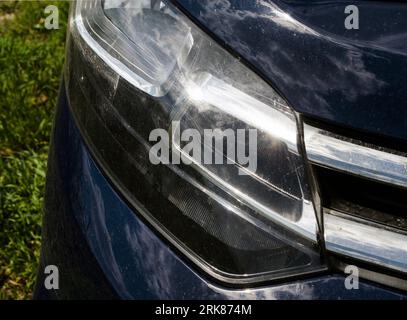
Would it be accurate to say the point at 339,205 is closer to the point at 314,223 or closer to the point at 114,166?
the point at 314,223

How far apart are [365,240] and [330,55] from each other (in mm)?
340

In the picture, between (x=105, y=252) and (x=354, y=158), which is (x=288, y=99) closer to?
(x=354, y=158)

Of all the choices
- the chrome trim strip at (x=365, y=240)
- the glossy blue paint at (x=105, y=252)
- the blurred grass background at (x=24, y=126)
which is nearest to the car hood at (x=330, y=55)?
the chrome trim strip at (x=365, y=240)

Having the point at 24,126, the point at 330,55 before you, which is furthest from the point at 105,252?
the point at 24,126

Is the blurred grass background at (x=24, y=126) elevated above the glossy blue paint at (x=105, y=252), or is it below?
above

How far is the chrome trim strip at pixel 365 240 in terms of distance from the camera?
3.92 ft

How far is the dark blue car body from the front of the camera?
118 cm

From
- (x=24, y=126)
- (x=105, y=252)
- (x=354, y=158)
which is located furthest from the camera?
(x=24, y=126)

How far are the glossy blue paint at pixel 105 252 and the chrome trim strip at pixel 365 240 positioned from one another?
5 cm

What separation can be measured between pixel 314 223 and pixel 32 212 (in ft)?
6.04

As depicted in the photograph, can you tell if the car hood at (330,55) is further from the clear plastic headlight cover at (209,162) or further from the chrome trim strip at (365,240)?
the chrome trim strip at (365,240)

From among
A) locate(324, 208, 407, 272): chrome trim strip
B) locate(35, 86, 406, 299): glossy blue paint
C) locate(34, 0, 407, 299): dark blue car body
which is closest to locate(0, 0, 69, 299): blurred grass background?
locate(35, 86, 406, 299): glossy blue paint

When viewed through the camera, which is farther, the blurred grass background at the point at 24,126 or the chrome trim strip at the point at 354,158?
the blurred grass background at the point at 24,126

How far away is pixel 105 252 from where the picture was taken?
1359 mm
